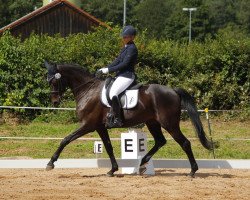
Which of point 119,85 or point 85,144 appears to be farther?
point 85,144

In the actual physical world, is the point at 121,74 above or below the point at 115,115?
above

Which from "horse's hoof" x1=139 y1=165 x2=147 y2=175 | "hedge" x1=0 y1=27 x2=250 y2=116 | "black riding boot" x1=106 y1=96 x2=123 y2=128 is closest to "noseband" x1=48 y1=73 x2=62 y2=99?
"black riding boot" x1=106 y1=96 x2=123 y2=128

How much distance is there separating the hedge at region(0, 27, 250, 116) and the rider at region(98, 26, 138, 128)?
372 inches

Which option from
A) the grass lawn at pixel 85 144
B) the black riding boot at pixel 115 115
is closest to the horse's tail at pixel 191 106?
the black riding boot at pixel 115 115

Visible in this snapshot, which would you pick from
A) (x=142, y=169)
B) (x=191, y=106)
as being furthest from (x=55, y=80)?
(x=191, y=106)

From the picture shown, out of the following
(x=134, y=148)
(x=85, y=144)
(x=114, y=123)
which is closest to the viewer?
(x=114, y=123)

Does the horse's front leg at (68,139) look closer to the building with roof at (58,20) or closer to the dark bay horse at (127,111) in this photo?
the dark bay horse at (127,111)

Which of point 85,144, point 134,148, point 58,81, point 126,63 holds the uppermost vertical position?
point 126,63

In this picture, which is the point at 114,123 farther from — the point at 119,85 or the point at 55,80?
the point at 55,80

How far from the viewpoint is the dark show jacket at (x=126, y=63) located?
10.8 metres

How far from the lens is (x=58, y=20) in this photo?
122 feet

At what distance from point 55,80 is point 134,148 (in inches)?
69.4

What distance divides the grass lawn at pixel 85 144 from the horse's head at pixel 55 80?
4.12m

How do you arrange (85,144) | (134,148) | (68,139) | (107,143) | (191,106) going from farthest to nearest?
(85,144) → (134,148) → (107,143) → (191,106) → (68,139)
